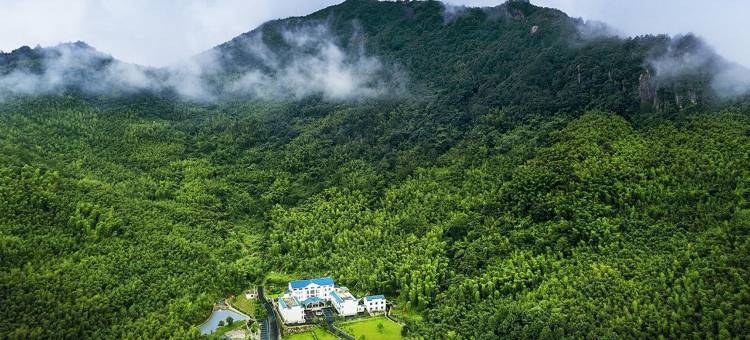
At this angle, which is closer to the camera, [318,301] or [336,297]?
[336,297]

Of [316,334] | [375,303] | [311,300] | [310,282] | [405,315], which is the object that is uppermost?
[310,282]

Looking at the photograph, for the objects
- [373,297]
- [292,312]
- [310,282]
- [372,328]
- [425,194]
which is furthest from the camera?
[425,194]

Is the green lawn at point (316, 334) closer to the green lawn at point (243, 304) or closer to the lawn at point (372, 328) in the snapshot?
the lawn at point (372, 328)

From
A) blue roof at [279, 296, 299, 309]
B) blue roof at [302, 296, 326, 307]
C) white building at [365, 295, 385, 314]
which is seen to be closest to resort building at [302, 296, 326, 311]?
blue roof at [302, 296, 326, 307]

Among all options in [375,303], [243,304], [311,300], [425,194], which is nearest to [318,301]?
[311,300]

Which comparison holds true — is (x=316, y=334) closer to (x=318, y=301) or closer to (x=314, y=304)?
(x=314, y=304)

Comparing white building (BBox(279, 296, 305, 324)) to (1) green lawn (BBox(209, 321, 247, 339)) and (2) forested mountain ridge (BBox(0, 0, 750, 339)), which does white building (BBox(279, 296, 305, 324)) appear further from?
(2) forested mountain ridge (BBox(0, 0, 750, 339))

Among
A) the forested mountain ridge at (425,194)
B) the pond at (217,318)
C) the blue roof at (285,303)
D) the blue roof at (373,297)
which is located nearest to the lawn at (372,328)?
the blue roof at (373,297)
